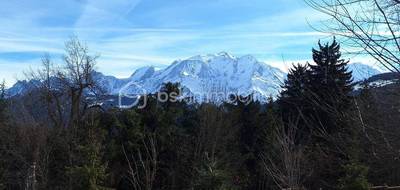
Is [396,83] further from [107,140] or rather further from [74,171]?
[107,140]

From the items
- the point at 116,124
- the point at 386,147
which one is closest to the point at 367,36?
the point at 386,147

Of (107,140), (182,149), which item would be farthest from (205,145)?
(107,140)

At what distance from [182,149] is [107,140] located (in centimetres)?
482

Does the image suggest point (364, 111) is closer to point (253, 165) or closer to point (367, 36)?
point (367, 36)

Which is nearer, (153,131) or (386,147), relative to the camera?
(386,147)

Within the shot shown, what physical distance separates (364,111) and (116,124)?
30546 mm

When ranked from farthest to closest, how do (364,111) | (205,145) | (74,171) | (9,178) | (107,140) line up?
1. (205,145)
2. (107,140)
3. (9,178)
4. (74,171)
5. (364,111)

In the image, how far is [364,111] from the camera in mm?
3826

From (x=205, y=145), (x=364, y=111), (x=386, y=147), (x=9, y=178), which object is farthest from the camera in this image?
(x=205, y=145)

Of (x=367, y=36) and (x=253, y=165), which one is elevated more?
(x=367, y=36)

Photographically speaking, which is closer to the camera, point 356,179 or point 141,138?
point 356,179

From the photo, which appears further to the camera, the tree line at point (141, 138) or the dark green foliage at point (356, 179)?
the tree line at point (141, 138)

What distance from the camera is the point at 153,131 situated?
114 ft

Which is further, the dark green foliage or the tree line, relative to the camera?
Result: the tree line
